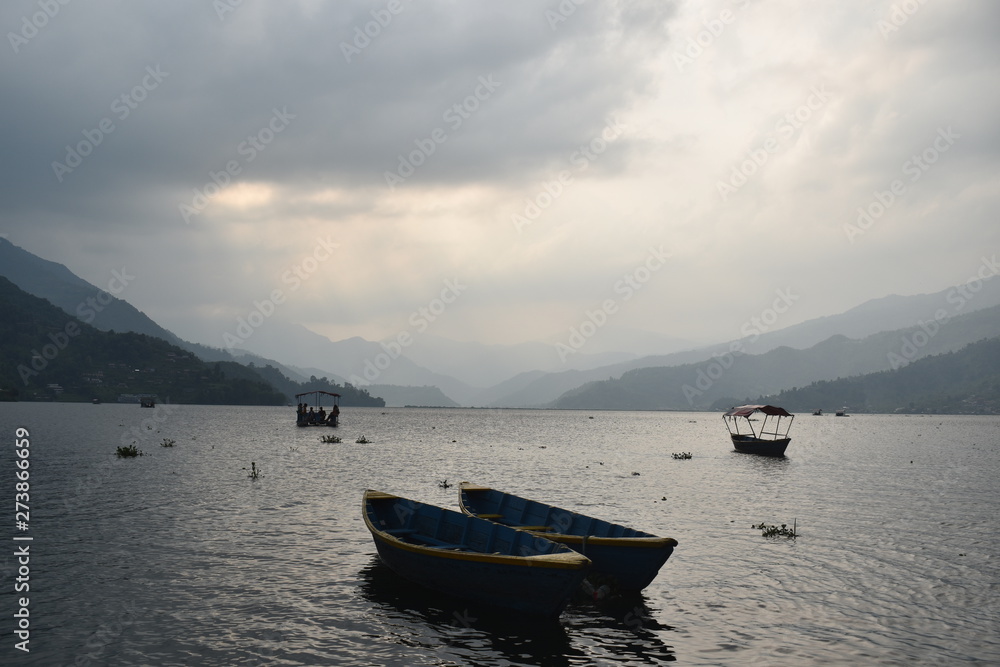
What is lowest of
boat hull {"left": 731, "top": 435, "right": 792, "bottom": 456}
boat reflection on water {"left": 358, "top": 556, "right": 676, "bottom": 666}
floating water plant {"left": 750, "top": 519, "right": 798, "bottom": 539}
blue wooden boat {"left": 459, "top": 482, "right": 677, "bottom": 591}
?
boat reflection on water {"left": 358, "top": 556, "right": 676, "bottom": 666}

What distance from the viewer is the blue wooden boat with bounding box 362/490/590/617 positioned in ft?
55.0

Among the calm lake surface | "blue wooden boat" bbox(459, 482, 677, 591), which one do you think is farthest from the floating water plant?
"blue wooden boat" bbox(459, 482, 677, 591)

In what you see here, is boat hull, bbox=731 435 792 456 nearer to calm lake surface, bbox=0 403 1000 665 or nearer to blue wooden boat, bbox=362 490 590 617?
calm lake surface, bbox=0 403 1000 665

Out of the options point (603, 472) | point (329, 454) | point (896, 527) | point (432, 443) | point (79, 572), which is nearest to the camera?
point (79, 572)

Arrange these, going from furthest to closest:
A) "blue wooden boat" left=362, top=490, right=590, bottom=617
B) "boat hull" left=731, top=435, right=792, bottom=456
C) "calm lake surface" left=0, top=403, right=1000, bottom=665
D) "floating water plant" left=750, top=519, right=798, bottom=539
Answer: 1. "boat hull" left=731, top=435, right=792, bottom=456
2. "floating water plant" left=750, top=519, right=798, bottom=539
3. "blue wooden boat" left=362, top=490, right=590, bottom=617
4. "calm lake surface" left=0, top=403, right=1000, bottom=665

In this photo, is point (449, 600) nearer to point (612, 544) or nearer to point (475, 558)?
point (475, 558)

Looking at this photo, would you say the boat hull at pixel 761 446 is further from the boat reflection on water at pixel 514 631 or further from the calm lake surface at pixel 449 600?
the boat reflection on water at pixel 514 631

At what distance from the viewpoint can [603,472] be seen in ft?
190

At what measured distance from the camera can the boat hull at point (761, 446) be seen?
75688 mm

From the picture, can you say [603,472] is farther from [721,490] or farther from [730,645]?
[730,645]

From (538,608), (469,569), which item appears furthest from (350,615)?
(538,608)

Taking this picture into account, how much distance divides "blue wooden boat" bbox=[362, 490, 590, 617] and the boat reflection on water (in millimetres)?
466

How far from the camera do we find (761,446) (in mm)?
78250

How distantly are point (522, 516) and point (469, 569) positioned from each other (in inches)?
287
